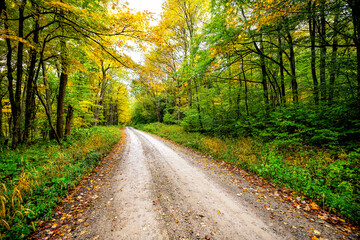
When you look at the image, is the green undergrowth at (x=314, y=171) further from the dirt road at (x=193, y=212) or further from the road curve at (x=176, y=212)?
the road curve at (x=176, y=212)

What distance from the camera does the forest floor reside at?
259 cm

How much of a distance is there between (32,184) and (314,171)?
860 cm

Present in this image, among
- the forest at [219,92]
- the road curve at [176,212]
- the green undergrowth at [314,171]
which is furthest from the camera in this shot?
the forest at [219,92]

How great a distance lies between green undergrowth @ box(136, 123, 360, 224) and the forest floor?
0.41 meters

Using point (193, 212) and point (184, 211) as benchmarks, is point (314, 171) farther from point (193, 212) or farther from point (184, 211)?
point (184, 211)

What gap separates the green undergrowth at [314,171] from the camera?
10.6ft

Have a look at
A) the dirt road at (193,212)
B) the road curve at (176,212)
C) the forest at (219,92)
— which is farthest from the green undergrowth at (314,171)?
the road curve at (176,212)

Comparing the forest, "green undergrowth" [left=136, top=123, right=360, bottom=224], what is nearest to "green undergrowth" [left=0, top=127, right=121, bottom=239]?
the forest

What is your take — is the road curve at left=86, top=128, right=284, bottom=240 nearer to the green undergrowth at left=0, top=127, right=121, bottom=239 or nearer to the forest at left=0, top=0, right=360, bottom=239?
the green undergrowth at left=0, top=127, right=121, bottom=239

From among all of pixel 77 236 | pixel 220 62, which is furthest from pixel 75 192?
pixel 220 62

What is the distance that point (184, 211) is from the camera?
3146 millimetres

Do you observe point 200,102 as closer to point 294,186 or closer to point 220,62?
point 220,62

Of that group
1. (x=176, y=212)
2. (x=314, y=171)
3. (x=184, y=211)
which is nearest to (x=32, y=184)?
(x=176, y=212)

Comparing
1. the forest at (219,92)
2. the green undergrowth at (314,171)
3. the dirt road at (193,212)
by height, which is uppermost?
the forest at (219,92)
